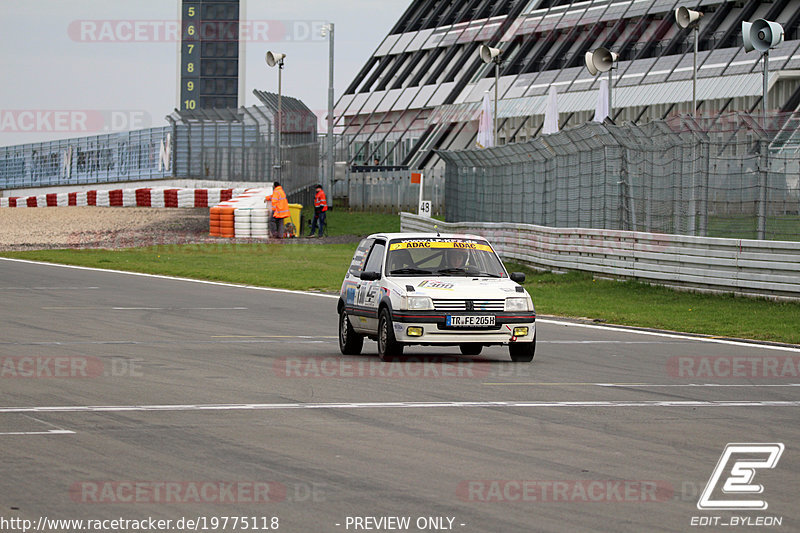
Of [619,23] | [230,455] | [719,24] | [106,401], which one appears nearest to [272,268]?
[106,401]

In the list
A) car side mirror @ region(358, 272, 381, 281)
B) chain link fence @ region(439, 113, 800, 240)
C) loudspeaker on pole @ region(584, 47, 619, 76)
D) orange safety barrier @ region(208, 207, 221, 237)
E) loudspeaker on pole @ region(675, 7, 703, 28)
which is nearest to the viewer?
car side mirror @ region(358, 272, 381, 281)

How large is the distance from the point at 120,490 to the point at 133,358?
6.76 m

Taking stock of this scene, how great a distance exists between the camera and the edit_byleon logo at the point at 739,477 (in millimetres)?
6555

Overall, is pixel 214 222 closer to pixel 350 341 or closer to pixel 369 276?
pixel 350 341

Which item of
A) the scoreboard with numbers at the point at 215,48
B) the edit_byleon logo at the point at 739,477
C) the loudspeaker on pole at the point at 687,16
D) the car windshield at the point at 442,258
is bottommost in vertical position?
the edit_byleon logo at the point at 739,477

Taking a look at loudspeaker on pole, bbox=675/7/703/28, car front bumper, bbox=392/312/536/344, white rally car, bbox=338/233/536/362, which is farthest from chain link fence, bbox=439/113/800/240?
car front bumper, bbox=392/312/536/344

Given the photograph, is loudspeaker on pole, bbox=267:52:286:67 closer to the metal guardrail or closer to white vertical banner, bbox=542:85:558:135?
white vertical banner, bbox=542:85:558:135

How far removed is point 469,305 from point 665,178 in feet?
36.6

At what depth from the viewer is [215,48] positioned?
343 feet

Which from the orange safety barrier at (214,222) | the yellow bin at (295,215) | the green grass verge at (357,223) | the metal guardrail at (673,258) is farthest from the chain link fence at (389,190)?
the metal guardrail at (673,258)

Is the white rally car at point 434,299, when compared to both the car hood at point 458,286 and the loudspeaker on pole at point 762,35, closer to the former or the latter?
the car hood at point 458,286

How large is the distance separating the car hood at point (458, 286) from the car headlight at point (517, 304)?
0.07 m

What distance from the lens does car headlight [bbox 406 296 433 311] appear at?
13.1m

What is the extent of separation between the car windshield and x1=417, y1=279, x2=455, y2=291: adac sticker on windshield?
1.69 feet
